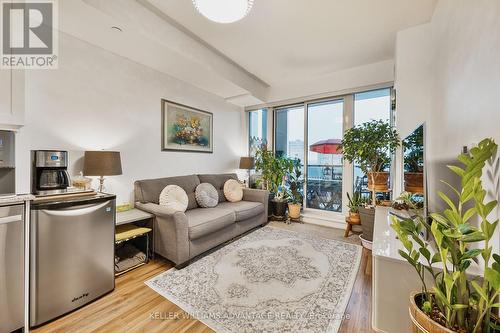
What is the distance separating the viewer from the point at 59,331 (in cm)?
145

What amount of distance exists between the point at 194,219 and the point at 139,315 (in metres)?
1.04

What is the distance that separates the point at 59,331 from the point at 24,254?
584 millimetres

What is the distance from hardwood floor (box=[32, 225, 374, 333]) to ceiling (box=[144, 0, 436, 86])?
273cm

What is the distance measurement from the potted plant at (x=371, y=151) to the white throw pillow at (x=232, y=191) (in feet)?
6.00

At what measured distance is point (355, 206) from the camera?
3.14 m

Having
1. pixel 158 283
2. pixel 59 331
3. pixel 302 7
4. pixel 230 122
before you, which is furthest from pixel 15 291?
pixel 230 122

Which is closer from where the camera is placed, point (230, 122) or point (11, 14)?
point (11, 14)

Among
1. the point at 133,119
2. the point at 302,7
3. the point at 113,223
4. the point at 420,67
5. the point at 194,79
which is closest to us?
the point at 113,223

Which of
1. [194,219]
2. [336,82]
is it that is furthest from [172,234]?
[336,82]

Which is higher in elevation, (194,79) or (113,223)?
(194,79)

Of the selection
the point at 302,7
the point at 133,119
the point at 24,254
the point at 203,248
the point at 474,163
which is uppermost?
the point at 302,7

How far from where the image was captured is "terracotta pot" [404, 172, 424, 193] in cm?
155

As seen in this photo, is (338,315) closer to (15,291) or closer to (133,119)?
(15,291)

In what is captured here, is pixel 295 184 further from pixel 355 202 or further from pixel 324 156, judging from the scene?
pixel 355 202
